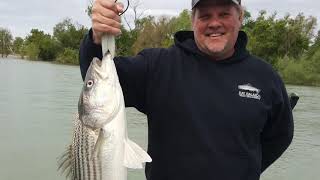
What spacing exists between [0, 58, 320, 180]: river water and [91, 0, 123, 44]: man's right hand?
25.9 ft

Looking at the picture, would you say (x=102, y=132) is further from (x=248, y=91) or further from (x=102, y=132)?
(x=248, y=91)

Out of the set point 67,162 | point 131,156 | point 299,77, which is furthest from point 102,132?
point 299,77

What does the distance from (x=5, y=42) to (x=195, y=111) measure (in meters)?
111

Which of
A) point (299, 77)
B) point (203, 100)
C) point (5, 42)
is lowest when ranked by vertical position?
point (299, 77)

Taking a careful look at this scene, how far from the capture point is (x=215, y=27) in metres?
3.39

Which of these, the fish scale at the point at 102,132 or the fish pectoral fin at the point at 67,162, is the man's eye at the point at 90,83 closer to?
the fish scale at the point at 102,132

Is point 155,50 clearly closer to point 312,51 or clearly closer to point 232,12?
point 232,12

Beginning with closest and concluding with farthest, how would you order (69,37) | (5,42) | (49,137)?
(49,137)
(69,37)
(5,42)

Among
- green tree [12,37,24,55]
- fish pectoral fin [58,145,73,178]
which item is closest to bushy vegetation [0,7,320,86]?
green tree [12,37,24,55]

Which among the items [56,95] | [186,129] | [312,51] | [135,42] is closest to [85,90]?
[186,129]

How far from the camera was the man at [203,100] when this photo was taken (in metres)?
3.21

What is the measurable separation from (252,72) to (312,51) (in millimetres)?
53723

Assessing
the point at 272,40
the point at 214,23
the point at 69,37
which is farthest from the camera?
the point at 69,37

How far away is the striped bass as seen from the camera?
2465mm
